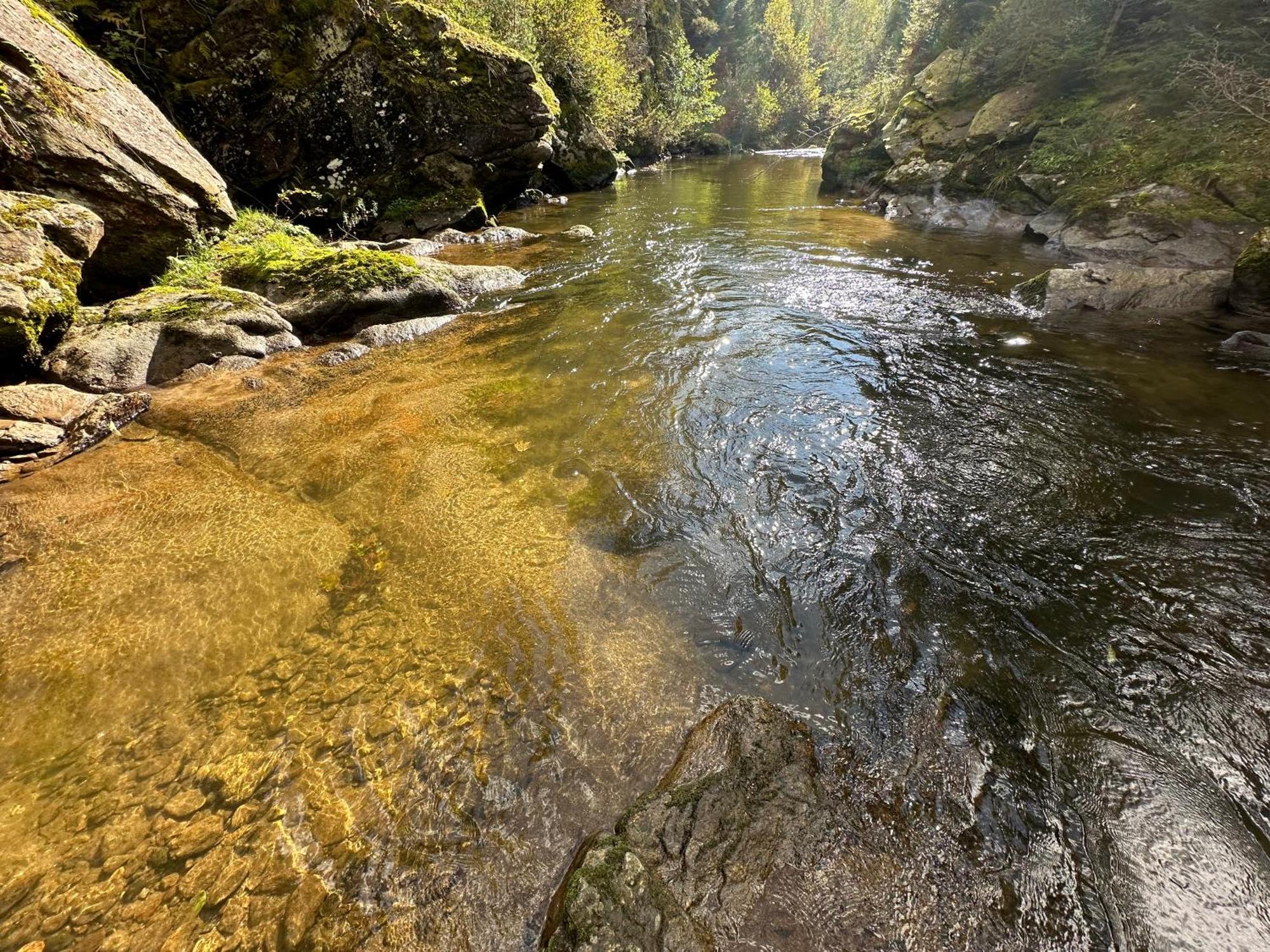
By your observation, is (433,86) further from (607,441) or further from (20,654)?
(20,654)

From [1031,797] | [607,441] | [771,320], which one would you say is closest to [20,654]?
[607,441]

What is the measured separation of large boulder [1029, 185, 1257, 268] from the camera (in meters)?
8.17

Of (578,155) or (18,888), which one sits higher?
(578,155)

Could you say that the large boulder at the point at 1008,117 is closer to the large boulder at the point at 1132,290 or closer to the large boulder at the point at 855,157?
the large boulder at the point at 855,157

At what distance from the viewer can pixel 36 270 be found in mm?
5871

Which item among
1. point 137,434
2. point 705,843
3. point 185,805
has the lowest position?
point 705,843

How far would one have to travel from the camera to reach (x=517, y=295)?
9.54 m

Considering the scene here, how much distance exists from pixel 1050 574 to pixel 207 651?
5.10 meters

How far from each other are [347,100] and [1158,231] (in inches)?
656

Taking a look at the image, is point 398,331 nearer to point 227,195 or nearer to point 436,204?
point 227,195

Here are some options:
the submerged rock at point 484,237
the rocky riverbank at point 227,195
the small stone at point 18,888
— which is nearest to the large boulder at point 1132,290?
the rocky riverbank at point 227,195

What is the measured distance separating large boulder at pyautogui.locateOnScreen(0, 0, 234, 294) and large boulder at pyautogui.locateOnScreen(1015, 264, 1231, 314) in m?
12.9

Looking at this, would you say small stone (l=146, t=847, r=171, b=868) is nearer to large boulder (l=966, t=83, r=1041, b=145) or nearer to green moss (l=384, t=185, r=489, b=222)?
green moss (l=384, t=185, r=489, b=222)

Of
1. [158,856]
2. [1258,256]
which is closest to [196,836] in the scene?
[158,856]
